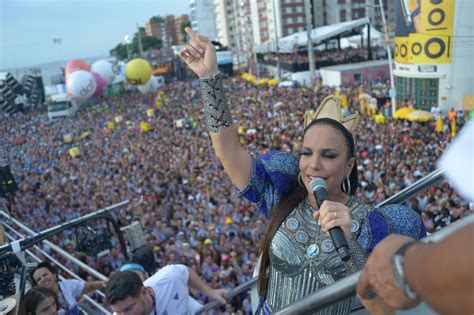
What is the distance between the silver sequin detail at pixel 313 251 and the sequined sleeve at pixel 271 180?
31 centimetres

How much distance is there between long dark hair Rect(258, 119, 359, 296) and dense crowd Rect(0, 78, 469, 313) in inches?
117

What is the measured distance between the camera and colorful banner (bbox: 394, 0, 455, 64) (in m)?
15.7

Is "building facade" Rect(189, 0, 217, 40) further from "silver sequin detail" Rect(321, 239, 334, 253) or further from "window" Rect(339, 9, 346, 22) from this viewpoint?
"silver sequin detail" Rect(321, 239, 334, 253)

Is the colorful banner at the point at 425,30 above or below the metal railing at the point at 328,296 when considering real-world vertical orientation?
above

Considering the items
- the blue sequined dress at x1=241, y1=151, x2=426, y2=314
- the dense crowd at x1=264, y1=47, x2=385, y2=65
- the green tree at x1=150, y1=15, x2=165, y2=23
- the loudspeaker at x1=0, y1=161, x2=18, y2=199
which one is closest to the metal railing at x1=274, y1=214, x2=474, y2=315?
the blue sequined dress at x1=241, y1=151, x2=426, y2=314

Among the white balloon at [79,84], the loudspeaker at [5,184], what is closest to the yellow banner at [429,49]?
the loudspeaker at [5,184]

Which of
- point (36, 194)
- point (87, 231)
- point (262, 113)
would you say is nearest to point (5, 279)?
point (87, 231)

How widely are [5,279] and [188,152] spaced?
10896 mm

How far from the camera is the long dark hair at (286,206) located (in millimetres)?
1896

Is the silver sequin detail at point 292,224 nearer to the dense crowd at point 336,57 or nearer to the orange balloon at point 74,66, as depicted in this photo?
the orange balloon at point 74,66

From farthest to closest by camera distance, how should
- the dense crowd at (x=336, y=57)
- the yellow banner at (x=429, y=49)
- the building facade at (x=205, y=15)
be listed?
the building facade at (x=205, y=15), the dense crowd at (x=336, y=57), the yellow banner at (x=429, y=49)

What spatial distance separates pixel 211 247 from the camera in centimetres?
684

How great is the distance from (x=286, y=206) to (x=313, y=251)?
26 centimetres

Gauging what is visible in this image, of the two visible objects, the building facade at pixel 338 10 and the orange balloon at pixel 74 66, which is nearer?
Result: the orange balloon at pixel 74 66
